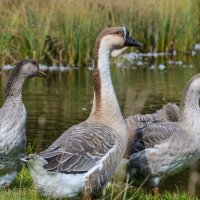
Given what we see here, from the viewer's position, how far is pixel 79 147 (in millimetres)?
8211

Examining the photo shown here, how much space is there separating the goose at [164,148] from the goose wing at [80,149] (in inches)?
61.4

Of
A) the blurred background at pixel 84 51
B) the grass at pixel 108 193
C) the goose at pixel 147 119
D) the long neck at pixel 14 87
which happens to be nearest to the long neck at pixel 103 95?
the grass at pixel 108 193

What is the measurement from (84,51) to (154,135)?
594 inches

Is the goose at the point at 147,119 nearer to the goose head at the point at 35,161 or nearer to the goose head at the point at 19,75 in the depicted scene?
the goose head at the point at 19,75

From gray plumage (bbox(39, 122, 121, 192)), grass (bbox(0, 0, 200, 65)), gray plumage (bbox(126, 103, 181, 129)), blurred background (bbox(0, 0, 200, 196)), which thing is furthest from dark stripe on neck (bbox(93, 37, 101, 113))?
grass (bbox(0, 0, 200, 65))

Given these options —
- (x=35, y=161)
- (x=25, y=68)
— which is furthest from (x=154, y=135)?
(x=35, y=161)

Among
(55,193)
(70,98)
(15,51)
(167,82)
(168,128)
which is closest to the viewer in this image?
(55,193)

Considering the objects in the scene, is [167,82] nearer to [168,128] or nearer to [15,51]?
[15,51]

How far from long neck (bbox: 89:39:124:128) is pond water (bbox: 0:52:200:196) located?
3.03 metres

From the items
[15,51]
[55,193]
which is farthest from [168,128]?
[15,51]

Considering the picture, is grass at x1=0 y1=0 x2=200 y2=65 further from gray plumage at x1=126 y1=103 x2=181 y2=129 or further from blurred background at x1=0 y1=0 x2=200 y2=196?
gray plumage at x1=126 y1=103 x2=181 y2=129

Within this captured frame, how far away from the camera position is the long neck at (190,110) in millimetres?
10203

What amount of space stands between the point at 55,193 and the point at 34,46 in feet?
54.0

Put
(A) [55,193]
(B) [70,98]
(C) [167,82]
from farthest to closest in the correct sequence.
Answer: (C) [167,82], (B) [70,98], (A) [55,193]
